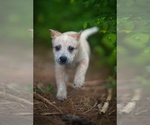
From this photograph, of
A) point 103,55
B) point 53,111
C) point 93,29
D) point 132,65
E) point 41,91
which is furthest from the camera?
point 103,55

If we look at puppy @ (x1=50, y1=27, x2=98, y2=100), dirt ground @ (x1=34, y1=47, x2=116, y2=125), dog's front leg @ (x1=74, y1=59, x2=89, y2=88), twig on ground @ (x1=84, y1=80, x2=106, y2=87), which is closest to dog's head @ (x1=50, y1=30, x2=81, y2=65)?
puppy @ (x1=50, y1=27, x2=98, y2=100)

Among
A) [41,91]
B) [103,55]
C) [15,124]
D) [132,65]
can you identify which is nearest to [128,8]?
[41,91]

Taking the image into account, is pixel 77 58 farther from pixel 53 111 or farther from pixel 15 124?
pixel 15 124

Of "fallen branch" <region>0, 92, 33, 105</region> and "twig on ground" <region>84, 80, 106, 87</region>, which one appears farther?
"twig on ground" <region>84, 80, 106, 87</region>

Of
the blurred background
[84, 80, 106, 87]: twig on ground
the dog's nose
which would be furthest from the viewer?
[84, 80, 106, 87]: twig on ground

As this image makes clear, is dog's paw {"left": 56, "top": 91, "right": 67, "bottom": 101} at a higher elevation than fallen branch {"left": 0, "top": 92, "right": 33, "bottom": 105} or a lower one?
lower

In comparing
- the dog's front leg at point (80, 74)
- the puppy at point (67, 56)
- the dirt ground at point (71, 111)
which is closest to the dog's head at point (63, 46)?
the puppy at point (67, 56)

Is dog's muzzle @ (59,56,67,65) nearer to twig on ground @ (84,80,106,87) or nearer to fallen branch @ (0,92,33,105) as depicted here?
fallen branch @ (0,92,33,105)

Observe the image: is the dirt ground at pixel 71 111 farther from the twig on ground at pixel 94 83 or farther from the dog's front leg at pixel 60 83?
the twig on ground at pixel 94 83
